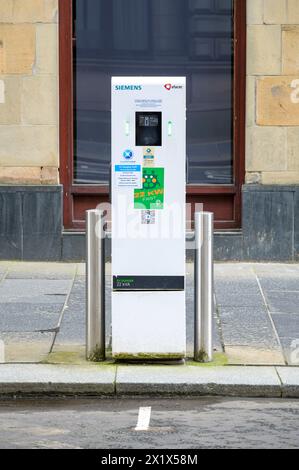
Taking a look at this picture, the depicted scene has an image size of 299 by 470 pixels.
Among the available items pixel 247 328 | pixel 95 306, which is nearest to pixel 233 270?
pixel 247 328


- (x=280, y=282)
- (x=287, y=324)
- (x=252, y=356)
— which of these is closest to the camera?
(x=252, y=356)

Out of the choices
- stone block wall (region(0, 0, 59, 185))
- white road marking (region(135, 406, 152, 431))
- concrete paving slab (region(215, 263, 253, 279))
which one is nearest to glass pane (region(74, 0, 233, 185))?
stone block wall (region(0, 0, 59, 185))

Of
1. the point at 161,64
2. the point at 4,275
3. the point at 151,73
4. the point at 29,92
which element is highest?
the point at 161,64

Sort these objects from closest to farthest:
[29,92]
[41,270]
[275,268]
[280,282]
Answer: [280,282] → [41,270] → [275,268] → [29,92]

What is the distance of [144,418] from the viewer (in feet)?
25.3

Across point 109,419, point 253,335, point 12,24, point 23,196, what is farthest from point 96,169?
point 109,419

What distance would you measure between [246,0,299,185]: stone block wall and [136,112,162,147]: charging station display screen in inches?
186

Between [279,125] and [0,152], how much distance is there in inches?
126

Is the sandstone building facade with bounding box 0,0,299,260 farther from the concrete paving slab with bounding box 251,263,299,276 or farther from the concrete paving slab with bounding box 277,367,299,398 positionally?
the concrete paving slab with bounding box 277,367,299,398

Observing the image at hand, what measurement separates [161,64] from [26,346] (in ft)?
17.1

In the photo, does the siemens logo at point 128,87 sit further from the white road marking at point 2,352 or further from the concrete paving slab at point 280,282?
the concrete paving slab at point 280,282

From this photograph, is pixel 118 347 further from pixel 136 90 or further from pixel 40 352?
pixel 136 90

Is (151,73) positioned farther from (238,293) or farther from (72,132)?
(238,293)

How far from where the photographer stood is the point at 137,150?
341 inches
